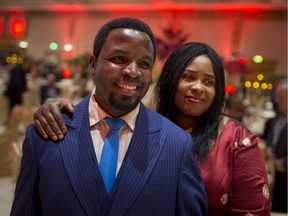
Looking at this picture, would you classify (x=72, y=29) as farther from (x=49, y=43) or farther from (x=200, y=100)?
(x=200, y=100)

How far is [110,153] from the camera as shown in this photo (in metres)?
1.02

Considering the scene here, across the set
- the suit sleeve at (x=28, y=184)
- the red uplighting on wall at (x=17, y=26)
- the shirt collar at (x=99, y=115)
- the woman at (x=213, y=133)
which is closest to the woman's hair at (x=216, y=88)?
the woman at (x=213, y=133)

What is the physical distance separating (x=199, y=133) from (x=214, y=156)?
129 millimetres

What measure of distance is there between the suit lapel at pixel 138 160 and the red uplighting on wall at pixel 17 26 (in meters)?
16.4

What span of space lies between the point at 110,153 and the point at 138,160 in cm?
8

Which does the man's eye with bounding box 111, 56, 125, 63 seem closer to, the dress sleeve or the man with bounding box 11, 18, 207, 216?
the man with bounding box 11, 18, 207, 216

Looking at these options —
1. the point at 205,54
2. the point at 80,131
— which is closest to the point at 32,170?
the point at 80,131

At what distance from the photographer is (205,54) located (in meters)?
1.49

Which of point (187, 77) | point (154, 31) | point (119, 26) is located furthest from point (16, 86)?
point (154, 31)

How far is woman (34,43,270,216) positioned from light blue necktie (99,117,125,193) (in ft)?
1.54

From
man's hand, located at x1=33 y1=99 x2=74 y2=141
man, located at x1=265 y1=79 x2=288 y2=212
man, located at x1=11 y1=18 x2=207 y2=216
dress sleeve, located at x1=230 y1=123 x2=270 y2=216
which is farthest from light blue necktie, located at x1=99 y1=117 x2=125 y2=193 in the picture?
man, located at x1=265 y1=79 x2=288 y2=212

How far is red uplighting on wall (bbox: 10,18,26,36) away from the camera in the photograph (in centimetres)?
1619

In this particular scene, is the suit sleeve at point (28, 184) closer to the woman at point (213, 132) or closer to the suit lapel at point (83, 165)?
the suit lapel at point (83, 165)

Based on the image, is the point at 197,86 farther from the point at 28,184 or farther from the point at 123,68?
the point at 28,184
